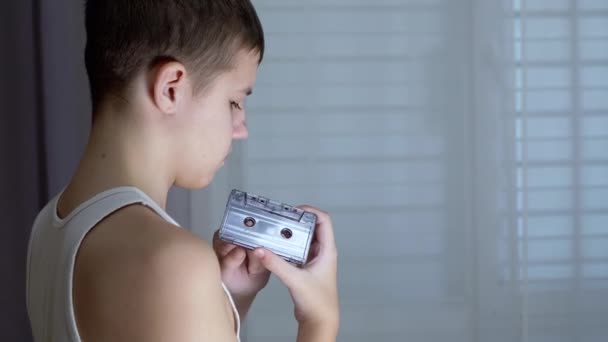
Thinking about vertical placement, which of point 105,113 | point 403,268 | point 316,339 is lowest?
point 403,268

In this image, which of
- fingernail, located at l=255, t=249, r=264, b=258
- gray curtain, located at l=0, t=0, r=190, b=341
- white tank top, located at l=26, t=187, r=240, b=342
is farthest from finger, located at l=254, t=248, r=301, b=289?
gray curtain, located at l=0, t=0, r=190, b=341

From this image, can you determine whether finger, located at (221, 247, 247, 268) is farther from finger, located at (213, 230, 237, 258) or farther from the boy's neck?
the boy's neck

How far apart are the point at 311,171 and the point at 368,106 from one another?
0.66 feet

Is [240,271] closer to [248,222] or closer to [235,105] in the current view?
[248,222]

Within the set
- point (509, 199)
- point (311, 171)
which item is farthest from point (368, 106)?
point (509, 199)

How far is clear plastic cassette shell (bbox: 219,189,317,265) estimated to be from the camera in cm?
81

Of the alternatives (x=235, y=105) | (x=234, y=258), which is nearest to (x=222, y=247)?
(x=234, y=258)

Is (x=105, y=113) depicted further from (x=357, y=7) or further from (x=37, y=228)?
(x=357, y=7)

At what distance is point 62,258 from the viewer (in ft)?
1.89

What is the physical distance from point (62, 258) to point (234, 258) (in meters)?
0.28

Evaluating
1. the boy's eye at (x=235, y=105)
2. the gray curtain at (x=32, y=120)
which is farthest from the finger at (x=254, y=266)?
the gray curtain at (x=32, y=120)

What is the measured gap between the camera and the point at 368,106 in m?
1.73

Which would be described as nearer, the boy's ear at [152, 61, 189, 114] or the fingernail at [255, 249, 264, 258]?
the boy's ear at [152, 61, 189, 114]

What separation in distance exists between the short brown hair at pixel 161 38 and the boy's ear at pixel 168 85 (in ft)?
0.05
